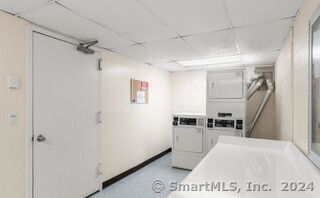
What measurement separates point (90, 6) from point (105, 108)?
1.71m

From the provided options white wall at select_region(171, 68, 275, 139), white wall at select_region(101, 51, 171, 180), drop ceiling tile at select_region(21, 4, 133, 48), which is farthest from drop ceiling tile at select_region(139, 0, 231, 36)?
white wall at select_region(171, 68, 275, 139)

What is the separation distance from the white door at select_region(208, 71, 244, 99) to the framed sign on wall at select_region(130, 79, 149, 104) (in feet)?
4.39

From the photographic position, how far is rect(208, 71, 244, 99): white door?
138 inches

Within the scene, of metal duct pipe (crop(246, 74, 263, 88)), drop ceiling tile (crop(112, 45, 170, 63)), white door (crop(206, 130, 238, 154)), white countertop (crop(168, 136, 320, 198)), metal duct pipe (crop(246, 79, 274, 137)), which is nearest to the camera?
white countertop (crop(168, 136, 320, 198))

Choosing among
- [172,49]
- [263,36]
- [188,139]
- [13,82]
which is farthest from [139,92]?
[263,36]

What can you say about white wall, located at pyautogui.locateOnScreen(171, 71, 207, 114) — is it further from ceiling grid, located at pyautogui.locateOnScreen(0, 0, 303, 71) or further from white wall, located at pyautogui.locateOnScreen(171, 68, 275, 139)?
ceiling grid, located at pyautogui.locateOnScreen(0, 0, 303, 71)

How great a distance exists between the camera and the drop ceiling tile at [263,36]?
217 centimetres

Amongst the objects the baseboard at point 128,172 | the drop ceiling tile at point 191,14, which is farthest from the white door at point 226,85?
the baseboard at point 128,172

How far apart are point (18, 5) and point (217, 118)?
3300 millimetres

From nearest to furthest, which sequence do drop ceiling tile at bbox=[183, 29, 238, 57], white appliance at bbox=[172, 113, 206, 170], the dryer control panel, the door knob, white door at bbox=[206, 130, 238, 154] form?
the door knob
drop ceiling tile at bbox=[183, 29, 238, 57]
the dryer control panel
white door at bbox=[206, 130, 238, 154]
white appliance at bbox=[172, 113, 206, 170]

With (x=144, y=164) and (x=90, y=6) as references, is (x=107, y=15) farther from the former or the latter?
(x=144, y=164)

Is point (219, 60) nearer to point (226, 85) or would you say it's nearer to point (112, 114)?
point (226, 85)

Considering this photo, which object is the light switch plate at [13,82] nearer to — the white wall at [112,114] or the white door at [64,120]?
the white wall at [112,114]

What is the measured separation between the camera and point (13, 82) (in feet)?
6.25
